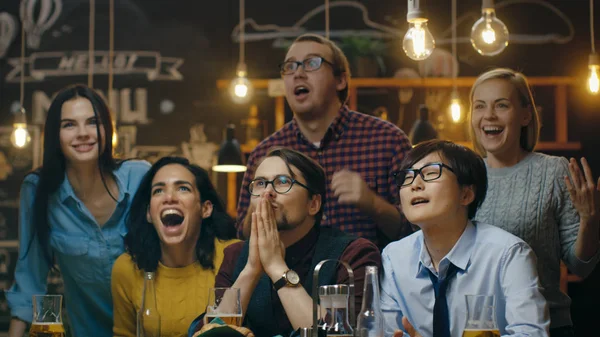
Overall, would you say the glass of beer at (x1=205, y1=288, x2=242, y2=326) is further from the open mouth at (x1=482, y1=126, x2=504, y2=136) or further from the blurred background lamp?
the blurred background lamp

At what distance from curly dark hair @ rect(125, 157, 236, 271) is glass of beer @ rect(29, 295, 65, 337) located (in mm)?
1093

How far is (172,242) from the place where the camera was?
381cm

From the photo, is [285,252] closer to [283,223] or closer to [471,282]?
[283,223]

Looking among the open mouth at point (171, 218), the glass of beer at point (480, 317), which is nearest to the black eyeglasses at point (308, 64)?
the open mouth at point (171, 218)

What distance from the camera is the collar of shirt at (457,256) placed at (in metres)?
2.99

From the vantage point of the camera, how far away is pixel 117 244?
4.12 m

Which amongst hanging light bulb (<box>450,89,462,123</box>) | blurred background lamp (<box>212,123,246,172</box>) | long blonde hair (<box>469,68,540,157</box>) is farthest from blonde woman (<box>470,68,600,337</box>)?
blurred background lamp (<box>212,123,246,172</box>)

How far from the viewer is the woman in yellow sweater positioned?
12.3 feet

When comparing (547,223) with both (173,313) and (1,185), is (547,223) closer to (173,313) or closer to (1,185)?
(173,313)

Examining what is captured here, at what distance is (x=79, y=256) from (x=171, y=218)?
1.87 ft

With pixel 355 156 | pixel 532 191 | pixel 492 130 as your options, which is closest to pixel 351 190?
pixel 355 156

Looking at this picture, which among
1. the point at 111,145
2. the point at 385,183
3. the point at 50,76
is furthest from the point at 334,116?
the point at 50,76

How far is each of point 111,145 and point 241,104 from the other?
3.11 meters

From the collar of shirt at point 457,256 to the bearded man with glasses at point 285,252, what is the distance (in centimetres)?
26
